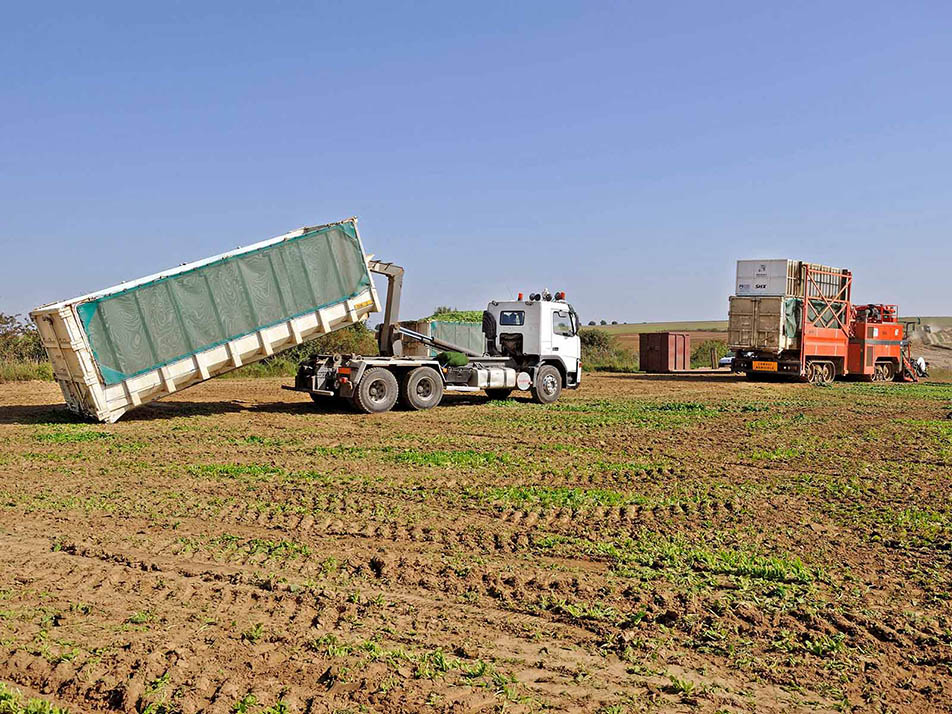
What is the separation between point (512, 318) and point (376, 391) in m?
4.37

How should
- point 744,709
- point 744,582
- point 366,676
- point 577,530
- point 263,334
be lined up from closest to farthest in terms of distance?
1. point 744,709
2. point 366,676
3. point 744,582
4. point 577,530
5. point 263,334

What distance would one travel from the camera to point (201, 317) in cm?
1667

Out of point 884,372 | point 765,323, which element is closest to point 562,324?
point 765,323

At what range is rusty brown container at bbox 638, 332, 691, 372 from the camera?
38.7 m

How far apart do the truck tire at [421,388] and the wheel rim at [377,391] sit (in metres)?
0.53

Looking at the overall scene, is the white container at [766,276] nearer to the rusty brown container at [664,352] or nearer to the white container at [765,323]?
the white container at [765,323]

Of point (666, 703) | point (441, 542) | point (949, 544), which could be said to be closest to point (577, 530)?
point (441, 542)

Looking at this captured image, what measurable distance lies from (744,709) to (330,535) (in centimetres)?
445

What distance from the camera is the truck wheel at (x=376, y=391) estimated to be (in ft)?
62.4

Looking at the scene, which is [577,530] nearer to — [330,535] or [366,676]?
[330,535]

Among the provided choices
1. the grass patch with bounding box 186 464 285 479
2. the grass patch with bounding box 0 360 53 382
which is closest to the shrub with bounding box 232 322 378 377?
the grass patch with bounding box 0 360 53 382

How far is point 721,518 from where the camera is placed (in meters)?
8.62

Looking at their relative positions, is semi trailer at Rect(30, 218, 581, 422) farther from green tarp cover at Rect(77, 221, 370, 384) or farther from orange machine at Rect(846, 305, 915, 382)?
orange machine at Rect(846, 305, 915, 382)

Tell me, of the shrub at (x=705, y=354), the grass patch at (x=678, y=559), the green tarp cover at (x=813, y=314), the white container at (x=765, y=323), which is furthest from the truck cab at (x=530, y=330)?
the shrub at (x=705, y=354)
